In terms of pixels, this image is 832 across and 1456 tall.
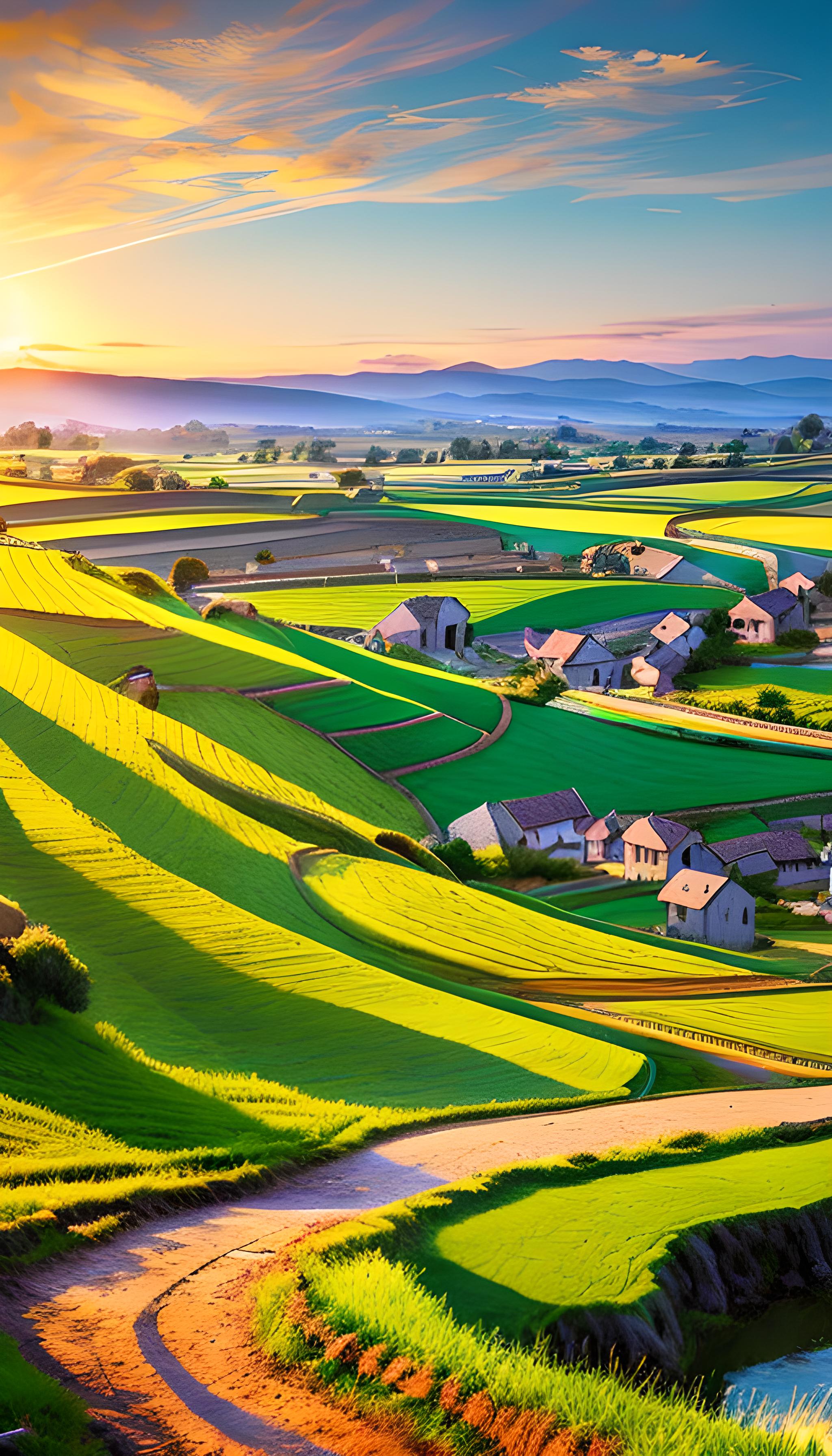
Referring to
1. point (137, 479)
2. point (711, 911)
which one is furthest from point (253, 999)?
point (137, 479)

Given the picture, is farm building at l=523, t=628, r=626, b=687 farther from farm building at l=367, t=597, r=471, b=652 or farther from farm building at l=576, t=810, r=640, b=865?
farm building at l=576, t=810, r=640, b=865

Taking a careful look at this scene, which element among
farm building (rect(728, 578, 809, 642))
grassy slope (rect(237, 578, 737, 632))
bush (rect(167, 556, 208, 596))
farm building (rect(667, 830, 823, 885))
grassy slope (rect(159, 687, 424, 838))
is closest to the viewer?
farm building (rect(667, 830, 823, 885))

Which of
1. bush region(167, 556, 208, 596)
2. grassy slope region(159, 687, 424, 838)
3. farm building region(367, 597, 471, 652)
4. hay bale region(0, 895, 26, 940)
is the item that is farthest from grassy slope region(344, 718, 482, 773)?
bush region(167, 556, 208, 596)

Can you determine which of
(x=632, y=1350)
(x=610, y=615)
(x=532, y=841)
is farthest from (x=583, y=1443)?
(x=610, y=615)

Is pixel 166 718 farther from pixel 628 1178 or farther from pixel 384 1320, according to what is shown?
pixel 384 1320

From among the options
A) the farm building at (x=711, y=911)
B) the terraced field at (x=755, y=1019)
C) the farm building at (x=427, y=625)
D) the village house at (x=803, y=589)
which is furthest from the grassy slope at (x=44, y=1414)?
the village house at (x=803, y=589)

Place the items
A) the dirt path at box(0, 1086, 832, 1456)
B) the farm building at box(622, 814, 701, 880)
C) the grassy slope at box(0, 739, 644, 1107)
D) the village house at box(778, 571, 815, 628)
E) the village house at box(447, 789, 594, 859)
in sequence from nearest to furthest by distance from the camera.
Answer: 1. the dirt path at box(0, 1086, 832, 1456)
2. the grassy slope at box(0, 739, 644, 1107)
3. the farm building at box(622, 814, 701, 880)
4. the village house at box(447, 789, 594, 859)
5. the village house at box(778, 571, 815, 628)

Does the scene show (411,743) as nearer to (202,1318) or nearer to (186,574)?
(186,574)
